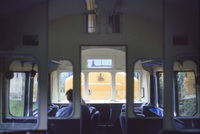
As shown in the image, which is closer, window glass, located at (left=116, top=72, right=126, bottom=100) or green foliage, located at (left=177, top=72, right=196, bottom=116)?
green foliage, located at (left=177, top=72, right=196, bottom=116)

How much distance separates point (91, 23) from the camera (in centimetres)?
466

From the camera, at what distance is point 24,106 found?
480cm

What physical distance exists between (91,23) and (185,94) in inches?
86.0

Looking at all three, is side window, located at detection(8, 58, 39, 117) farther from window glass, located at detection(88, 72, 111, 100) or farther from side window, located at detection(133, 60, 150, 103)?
side window, located at detection(133, 60, 150, 103)

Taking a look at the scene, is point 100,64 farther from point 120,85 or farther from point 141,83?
point 141,83

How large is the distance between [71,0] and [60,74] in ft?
10.3

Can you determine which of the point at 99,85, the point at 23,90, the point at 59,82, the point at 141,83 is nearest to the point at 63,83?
the point at 59,82

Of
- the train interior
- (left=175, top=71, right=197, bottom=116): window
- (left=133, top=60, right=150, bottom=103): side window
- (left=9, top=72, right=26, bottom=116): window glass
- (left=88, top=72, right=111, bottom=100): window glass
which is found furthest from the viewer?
(left=88, top=72, right=111, bottom=100): window glass

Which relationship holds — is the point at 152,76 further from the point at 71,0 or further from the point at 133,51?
the point at 71,0

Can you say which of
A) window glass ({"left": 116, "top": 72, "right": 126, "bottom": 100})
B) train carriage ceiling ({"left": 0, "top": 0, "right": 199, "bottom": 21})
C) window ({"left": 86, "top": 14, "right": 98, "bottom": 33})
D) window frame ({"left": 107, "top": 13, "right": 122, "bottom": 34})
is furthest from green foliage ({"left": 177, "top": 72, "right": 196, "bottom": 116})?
window glass ({"left": 116, "top": 72, "right": 126, "bottom": 100})

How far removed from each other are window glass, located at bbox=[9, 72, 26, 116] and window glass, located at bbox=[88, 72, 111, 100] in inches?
108

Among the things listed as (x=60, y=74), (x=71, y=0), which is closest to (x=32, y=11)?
(x=71, y=0)

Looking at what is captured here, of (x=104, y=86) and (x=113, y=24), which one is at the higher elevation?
(x=113, y=24)

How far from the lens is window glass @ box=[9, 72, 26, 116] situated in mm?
4098
